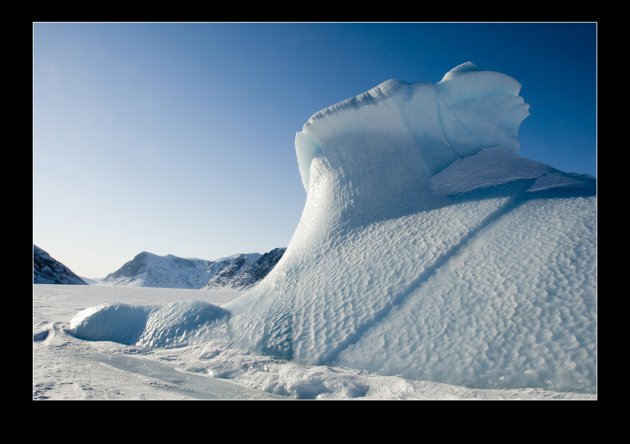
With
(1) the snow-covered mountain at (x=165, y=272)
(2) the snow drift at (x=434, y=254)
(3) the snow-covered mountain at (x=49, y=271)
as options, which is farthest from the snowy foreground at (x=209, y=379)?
(1) the snow-covered mountain at (x=165, y=272)

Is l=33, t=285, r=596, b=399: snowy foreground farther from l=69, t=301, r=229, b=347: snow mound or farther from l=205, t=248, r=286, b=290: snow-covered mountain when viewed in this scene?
l=205, t=248, r=286, b=290: snow-covered mountain

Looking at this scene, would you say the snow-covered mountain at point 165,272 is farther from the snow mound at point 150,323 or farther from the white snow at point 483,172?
the white snow at point 483,172

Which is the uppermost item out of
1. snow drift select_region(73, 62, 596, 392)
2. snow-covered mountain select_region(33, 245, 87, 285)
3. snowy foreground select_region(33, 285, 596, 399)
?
snow drift select_region(73, 62, 596, 392)

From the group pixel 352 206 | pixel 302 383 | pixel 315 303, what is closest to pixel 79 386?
pixel 302 383

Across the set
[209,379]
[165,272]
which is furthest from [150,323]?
[165,272]

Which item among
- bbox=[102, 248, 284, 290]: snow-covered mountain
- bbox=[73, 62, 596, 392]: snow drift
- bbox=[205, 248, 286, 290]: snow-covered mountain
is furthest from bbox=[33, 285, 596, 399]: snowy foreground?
bbox=[102, 248, 284, 290]: snow-covered mountain
